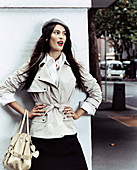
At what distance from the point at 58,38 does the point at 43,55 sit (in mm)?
266

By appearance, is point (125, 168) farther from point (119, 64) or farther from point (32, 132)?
point (119, 64)

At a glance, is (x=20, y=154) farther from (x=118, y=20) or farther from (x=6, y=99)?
(x=118, y=20)

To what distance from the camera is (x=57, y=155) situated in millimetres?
3521

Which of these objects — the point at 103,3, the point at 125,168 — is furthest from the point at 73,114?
the point at 103,3

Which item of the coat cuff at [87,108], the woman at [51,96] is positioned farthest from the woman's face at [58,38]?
the coat cuff at [87,108]

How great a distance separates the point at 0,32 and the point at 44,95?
0.96m

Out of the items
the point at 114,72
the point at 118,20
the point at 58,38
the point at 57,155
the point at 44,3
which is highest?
the point at 118,20

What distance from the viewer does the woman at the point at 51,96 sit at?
3520 millimetres

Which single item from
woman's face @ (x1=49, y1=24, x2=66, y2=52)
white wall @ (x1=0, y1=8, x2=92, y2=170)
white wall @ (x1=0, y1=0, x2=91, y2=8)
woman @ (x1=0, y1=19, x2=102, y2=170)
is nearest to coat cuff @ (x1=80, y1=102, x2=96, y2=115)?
woman @ (x1=0, y1=19, x2=102, y2=170)

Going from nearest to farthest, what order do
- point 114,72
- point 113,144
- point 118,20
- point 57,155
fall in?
point 57,155
point 113,144
point 118,20
point 114,72

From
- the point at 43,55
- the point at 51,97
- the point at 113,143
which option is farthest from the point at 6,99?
the point at 113,143

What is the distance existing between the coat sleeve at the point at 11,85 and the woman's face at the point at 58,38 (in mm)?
392

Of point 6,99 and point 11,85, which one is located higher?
point 11,85

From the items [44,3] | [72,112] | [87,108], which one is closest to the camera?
[72,112]
